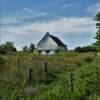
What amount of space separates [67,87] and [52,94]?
3.59 feet

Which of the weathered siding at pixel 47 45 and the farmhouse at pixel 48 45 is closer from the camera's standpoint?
the farmhouse at pixel 48 45

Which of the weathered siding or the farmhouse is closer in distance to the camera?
the farmhouse

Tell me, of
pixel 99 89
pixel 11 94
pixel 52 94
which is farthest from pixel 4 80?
pixel 99 89

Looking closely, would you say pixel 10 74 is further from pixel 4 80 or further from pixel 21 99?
pixel 21 99

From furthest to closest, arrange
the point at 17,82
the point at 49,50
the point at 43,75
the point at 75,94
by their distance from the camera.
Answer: the point at 49,50 < the point at 43,75 < the point at 17,82 < the point at 75,94

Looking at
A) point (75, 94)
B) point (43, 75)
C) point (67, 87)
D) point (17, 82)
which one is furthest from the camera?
point (43, 75)

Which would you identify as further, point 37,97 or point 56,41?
point 56,41

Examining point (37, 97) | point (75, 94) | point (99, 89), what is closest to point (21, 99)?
point (37, 97)

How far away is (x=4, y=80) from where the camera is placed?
15.6 meters

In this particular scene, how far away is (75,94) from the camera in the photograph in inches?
520

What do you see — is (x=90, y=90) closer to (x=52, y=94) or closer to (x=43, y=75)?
(x=52, y=94)

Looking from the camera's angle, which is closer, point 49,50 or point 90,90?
point 90,90

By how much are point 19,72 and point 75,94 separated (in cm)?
421

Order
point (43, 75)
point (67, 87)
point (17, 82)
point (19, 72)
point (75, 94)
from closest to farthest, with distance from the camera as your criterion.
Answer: point (75, 94), point (67, 87), point (17, 82), point (19, 72), point (43, 75)
